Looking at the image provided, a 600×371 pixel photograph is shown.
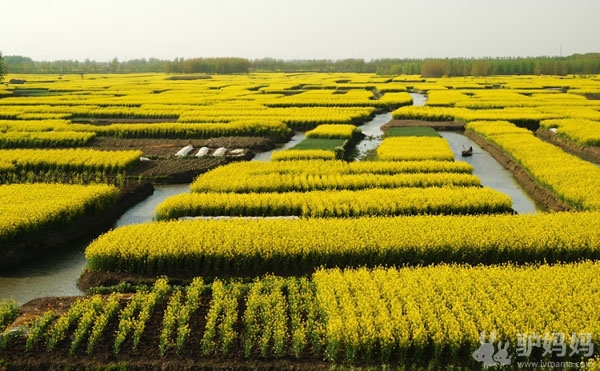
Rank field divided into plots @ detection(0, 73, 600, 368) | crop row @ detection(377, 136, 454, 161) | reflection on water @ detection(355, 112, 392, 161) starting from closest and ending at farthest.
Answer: field divided into plots @ detection(0, 73, 600, 368)
crop row @ detection(377, 136, 454, 161)
reflection on water @ detection(355, 112, 392, 161)

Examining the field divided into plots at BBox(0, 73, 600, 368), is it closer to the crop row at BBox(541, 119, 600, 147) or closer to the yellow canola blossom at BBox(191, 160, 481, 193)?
the yellow canola blossom at BBox(191, 160, 481, 193)

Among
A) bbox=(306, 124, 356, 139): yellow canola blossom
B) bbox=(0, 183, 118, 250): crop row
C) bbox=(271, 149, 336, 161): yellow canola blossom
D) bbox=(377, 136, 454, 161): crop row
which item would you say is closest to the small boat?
bbox=(377, 136, 454, 161): crop row

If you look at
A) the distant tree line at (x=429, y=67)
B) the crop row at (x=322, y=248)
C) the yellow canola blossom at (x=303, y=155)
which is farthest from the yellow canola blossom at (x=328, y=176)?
the distant tree line at (x=429, y=67)

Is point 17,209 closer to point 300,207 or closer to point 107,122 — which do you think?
point 300,207

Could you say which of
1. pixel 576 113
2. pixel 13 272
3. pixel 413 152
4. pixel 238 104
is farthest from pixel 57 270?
pixel 576 113

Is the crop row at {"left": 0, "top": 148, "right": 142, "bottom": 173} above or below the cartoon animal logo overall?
above

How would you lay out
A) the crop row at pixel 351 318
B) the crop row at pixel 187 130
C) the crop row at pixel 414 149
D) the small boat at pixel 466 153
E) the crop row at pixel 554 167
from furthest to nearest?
1. the crop row at pixel 187 130
2. the small boat at pixel 466 153
3. the crop row at pixel 414 149
4. the crop row at pixel 554 167
5. the crop row at pixel 351 318

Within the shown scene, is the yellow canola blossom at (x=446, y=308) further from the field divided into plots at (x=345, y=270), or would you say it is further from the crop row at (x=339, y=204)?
the crop row at (x=339, y=204)
